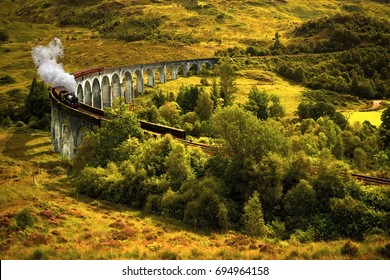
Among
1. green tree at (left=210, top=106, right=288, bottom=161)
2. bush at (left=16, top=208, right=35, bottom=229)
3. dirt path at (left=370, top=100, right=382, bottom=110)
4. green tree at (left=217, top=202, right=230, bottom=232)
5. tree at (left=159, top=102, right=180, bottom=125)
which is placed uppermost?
green tree at (left=210, top=106, right=288, bottom=161)

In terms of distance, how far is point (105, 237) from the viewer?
82.6 ft

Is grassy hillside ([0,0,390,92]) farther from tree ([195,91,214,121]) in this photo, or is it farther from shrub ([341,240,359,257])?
shrub ([341,240,359,257])

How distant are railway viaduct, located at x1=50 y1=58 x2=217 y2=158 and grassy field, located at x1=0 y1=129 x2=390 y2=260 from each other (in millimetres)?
11173

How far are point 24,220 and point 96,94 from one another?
57.9 meters

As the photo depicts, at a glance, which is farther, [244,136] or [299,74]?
[299,74]

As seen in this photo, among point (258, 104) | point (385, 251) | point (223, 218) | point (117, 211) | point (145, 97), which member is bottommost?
point (145, 97)

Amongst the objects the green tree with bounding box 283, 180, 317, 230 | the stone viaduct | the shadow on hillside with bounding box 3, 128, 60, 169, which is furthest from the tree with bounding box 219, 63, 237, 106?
the green tree with bounding box 283, 180, 317, 230

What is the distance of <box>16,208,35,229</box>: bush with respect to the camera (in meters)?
25.8

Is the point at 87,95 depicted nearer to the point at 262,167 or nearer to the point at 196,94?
the point at 196,94

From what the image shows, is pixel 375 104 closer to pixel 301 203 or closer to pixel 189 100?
pixel 189 100

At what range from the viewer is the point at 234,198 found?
105 feet

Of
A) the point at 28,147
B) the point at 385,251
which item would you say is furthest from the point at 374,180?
the point at 28,147

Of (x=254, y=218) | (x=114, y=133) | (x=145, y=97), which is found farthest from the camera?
(x=145, y=97)

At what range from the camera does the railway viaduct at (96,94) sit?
51406 mm
